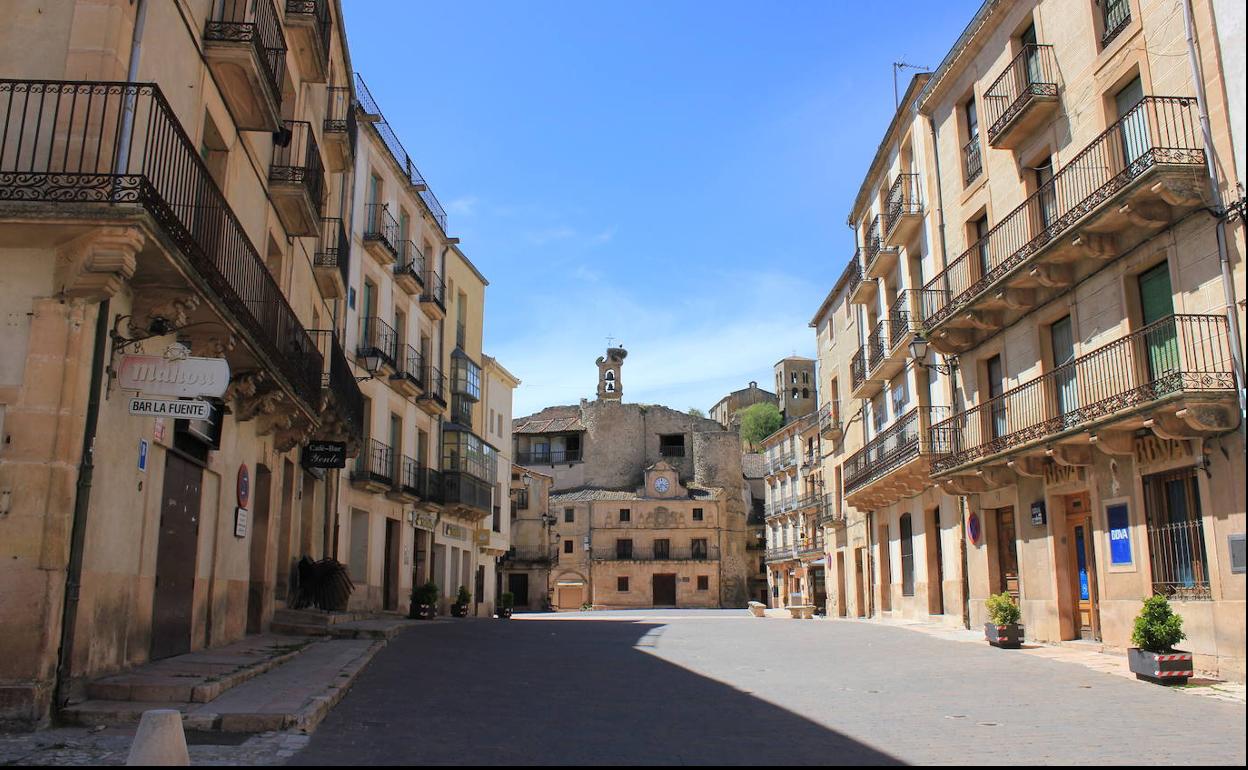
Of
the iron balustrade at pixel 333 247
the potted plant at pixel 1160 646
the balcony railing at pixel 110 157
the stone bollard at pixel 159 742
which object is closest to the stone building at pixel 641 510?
the iron balustrade at pixel 333 247

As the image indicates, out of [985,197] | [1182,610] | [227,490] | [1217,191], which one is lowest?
[1182,610]

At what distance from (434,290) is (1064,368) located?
67.5ft

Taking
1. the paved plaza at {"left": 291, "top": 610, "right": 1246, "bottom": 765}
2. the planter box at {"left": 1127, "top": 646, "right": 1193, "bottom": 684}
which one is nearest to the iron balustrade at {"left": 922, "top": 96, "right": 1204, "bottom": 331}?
the planter box at {"left": 1127, "top": 646, "right": 1193, "bottom": 684}

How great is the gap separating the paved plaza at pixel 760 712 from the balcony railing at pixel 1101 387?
3813 millimetres

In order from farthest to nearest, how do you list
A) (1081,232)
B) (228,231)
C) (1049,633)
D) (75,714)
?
(1049,633), (1081,232), (228,231), (75,714)

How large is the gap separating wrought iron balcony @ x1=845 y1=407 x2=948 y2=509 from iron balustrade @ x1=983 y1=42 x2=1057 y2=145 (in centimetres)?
677

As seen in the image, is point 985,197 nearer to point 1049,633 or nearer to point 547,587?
point 1049,633

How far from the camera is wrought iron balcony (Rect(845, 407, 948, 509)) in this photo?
23.6 meters

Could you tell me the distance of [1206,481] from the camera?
12.6 meters

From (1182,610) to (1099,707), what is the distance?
4.56 m

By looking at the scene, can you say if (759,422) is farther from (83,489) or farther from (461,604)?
(83,489)

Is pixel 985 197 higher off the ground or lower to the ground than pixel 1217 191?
higher

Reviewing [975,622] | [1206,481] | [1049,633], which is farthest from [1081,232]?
[975,622]

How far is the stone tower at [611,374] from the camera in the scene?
77875 mm
